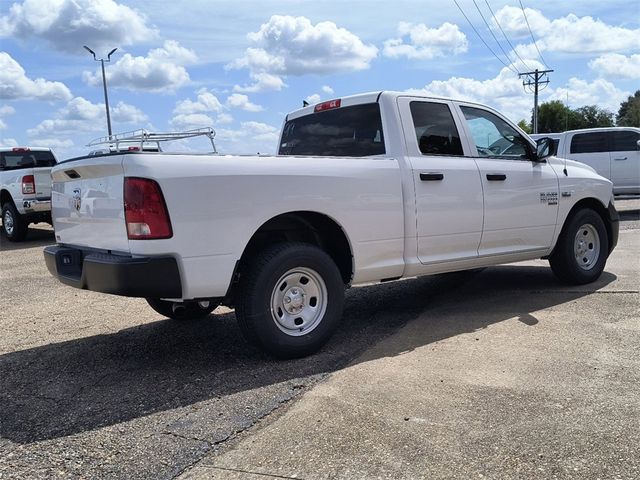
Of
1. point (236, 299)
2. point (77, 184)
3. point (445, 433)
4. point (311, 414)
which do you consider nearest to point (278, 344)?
point (236, 299)

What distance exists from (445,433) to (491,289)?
3.83 m

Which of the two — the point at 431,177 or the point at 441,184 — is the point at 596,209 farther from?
the point at 431,177

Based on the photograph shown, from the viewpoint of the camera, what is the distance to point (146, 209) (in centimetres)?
386

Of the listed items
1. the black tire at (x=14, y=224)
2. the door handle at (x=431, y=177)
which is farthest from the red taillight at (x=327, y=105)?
the black tire at (x=14, y=224)

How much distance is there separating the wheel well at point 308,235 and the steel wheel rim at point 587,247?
316cm

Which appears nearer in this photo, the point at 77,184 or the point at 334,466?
the point at 334,466

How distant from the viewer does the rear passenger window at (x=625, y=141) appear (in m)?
14.7

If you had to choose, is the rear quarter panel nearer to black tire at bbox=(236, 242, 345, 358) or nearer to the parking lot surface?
black tire at bbox=(236, 242, 345, 358)

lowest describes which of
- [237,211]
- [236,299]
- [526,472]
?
[526,472]

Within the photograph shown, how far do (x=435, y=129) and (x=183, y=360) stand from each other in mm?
2926

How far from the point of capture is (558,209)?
20.8 ft

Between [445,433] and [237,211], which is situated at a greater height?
[237,211]

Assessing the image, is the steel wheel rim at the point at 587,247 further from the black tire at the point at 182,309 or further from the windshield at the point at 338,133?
the black tire at the point at 182,309

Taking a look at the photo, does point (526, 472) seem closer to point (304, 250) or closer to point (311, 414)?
point (311, 414)
